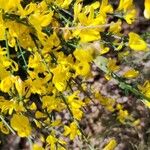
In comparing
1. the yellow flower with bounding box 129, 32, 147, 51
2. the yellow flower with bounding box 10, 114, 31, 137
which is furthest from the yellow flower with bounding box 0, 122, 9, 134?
the yellow flower with bounding box 129, 32, 147, 51

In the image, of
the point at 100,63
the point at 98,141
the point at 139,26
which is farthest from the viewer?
the point at 139,26

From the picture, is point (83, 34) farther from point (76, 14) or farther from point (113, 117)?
point (113, 117)

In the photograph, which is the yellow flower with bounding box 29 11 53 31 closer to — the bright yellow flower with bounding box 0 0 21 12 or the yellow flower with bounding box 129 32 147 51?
the bright yellow flower with bounding box 0 0 21 12

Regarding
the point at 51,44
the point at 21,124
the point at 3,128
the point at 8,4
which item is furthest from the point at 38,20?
the point at 3,128

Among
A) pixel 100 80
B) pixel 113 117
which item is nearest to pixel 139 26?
pixel 100 80

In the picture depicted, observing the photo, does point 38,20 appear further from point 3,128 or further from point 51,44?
point 3,128

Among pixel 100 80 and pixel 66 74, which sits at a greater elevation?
Answer: pixel 66 74

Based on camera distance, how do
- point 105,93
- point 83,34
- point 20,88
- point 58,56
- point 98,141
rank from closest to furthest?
point 83,34 → point 20,88 → point 58,56 → point 98,141 → point 105,93

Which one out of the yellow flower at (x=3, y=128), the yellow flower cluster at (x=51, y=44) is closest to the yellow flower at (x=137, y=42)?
the yellow flower cluster at (x=51, y=44)
